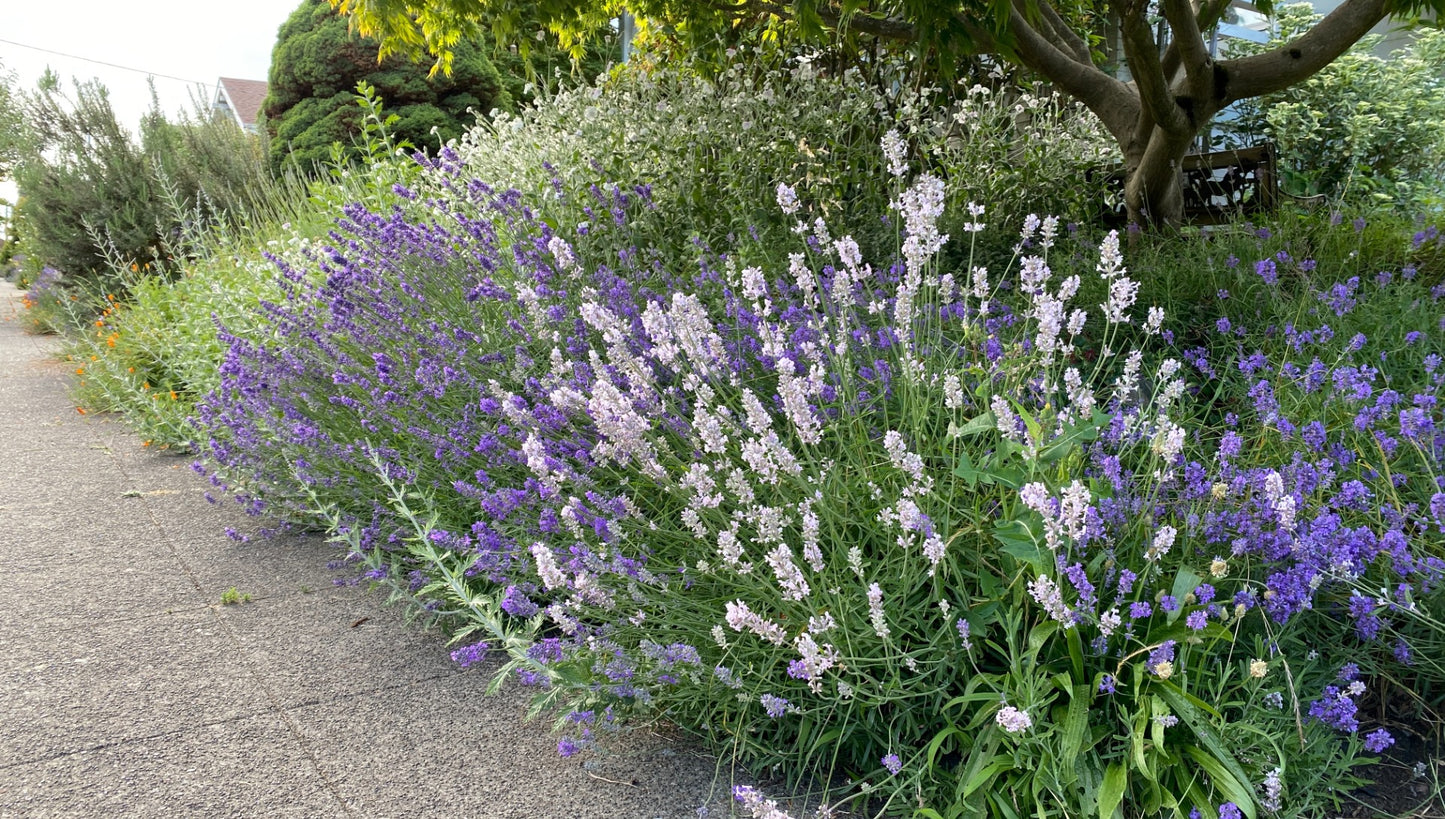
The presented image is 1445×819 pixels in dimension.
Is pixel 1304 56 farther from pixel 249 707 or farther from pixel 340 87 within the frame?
pixel 340 87

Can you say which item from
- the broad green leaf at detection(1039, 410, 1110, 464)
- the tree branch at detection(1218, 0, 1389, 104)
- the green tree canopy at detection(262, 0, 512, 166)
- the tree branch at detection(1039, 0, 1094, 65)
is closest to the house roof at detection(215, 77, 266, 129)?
the green tree canopy at detection(262, 0, 512, 166)

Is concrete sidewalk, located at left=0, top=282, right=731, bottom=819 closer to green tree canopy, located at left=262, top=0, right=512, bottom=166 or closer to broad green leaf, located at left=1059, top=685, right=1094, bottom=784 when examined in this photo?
broad green leaf, located at left=1059, top=685, right=1094, bottom=784

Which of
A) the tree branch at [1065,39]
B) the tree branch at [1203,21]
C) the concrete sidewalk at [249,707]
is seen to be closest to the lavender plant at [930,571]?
the concrete sidewalk at [249,707]

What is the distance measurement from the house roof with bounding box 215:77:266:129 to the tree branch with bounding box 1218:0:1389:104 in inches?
1351

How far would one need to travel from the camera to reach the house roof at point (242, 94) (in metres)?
32.9

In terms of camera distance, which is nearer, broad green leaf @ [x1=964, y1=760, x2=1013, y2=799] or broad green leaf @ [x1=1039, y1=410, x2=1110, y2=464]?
broad green leaf @ [x1=964, y1=760, x2=1013, y2=799]

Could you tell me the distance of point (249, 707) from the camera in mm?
2535

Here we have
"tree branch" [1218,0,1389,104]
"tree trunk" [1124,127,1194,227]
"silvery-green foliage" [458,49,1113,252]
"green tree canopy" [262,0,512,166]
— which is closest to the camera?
"tree branch" [1218,0,1389,104]

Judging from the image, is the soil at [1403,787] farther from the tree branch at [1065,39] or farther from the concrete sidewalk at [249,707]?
the tree branch at [1065,39]

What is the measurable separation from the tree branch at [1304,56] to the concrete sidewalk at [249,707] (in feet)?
14.0

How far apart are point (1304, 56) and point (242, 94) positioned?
38.5 metres

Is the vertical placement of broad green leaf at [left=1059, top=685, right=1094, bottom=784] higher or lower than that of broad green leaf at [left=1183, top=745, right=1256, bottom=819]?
higher

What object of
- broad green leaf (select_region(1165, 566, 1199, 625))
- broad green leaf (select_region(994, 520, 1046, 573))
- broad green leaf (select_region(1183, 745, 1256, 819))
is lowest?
broad green leaf (select_region(1183, 745, 1256, 819))

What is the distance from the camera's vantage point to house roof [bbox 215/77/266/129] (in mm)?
32906
